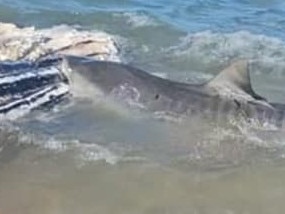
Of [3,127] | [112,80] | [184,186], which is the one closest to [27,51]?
[112,80]

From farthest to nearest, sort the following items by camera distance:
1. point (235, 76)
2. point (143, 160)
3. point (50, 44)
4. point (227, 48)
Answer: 1. point (227, 48)
2. point (50, 44)
3. point (235, 76)
4. point (143, 160)

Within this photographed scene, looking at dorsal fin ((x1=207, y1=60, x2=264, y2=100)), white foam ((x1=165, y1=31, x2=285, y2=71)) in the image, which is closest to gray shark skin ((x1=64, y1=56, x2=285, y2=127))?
dorsal fin ((x1=207, y1=60, x2=264, y2=100))

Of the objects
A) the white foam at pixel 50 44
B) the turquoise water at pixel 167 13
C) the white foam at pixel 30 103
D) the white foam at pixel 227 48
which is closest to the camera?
the white foam at pixel 30 103

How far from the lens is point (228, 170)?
242 inches

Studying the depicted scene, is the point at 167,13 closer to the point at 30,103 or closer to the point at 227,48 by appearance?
the point at 227,48

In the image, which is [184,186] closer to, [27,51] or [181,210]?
[181,210]

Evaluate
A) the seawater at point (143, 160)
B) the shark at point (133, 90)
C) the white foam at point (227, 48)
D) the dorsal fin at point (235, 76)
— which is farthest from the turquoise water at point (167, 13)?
the dorsal fin at point (235, 76)

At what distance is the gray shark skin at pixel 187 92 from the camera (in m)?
7.00

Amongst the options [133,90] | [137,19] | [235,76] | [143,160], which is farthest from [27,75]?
[137,19]

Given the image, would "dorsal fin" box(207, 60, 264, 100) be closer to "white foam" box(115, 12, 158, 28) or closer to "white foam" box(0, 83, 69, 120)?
"white foam" box(0, 83, 69, 120)

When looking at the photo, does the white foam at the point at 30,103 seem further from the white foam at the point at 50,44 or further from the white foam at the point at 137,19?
the white foam at the point at 137,19

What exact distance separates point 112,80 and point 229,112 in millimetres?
1112

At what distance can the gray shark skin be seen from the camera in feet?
23.0

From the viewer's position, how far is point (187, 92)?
23.5 feet
